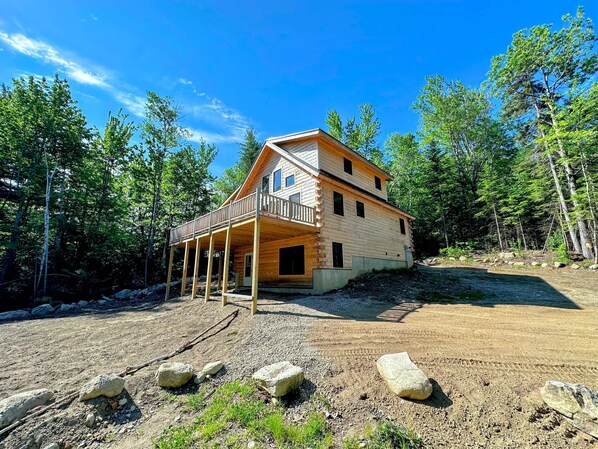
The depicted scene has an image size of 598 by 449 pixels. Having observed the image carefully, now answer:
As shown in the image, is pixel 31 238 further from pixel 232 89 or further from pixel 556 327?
pixel 556 327

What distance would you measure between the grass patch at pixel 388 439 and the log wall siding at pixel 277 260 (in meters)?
8.24

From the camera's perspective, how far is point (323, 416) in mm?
3123

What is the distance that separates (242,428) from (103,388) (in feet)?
7.75

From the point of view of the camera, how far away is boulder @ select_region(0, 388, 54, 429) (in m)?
3.12

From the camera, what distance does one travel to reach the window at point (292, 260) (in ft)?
38.9

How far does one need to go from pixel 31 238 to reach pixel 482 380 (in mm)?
24352

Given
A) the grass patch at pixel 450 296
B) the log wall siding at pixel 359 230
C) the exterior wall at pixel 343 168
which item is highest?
the exterior wall at pixel 343 168

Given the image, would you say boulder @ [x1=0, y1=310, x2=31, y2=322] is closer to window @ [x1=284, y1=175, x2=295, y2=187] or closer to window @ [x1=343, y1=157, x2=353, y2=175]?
window @ [x1=284, y1=175, x2=295, y2=187]

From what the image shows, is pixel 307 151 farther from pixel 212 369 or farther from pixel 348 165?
pixel 212 369

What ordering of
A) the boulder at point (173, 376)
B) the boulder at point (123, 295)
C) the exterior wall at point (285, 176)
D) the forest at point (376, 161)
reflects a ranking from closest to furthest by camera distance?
the boulder at point (173, 376) < the exterior wall at point (285, 176) < the forest at point (376, 161) < the boulder at point (123, 295)

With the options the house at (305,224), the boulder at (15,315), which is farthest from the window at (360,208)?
the boulder at (15,315)

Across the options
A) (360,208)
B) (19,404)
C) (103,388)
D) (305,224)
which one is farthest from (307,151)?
(19,404)

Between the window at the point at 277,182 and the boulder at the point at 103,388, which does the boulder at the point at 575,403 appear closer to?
the boulder at the point at 103,388

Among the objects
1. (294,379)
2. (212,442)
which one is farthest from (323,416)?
(212,442)
